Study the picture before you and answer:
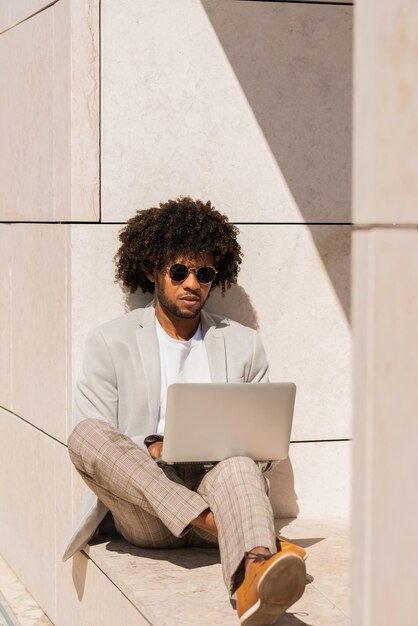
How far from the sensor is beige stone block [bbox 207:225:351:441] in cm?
577

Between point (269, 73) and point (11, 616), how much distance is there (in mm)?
2925

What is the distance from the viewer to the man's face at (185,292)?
17.1 ft

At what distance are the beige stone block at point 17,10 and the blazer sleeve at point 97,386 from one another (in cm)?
175

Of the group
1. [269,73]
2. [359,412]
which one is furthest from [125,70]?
[359,412]

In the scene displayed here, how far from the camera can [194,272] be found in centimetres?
525

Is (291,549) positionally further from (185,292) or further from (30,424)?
(30,424)

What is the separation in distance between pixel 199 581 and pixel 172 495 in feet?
1.17

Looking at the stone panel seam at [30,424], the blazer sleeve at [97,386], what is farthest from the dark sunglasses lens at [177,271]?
the stone panel seam at [30,424]

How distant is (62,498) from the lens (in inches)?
229

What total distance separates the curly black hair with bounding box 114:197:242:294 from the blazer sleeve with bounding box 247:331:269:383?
316mm

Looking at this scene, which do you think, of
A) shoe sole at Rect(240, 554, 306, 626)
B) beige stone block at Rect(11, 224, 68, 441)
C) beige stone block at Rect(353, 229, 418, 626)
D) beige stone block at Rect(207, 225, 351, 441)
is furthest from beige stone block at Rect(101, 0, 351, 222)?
beige stone block at Rect(353, 229, 418, 626)

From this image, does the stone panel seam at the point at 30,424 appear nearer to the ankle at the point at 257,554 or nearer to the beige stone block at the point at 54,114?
the beige stone block at the point at 54,114

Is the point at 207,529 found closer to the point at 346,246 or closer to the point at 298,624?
the point at 298,624

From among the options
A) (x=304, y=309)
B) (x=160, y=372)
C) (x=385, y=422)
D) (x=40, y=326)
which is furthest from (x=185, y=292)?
(x=385, y=422)
